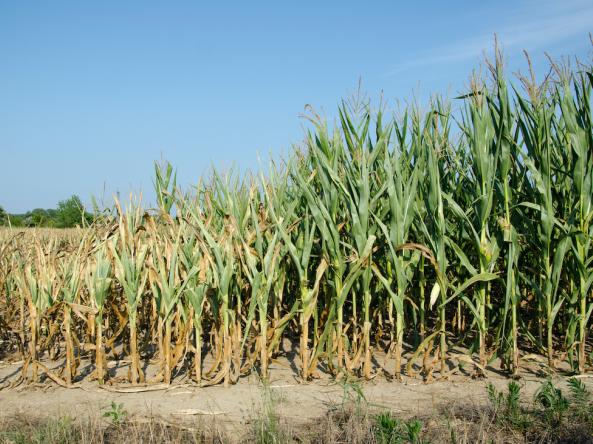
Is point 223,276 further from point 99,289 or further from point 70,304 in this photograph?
point 70,304

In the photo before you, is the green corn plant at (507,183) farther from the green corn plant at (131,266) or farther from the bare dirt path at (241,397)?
the green corn plant at (131,266)

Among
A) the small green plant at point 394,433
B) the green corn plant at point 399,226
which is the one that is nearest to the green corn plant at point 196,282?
the green corn plant at point 399,226

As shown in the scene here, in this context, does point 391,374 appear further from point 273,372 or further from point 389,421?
point 389,421

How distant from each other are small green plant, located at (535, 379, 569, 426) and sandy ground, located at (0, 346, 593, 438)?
324mm

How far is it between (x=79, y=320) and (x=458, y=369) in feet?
11.5

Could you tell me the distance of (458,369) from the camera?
15.3ft

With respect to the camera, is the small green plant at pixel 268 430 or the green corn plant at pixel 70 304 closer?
the small green plant at pixel 268 430

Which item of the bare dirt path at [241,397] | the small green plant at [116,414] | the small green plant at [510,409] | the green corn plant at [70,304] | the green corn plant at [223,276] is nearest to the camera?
the small green plant at [510,409]

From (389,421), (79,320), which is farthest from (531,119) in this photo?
(79,320)

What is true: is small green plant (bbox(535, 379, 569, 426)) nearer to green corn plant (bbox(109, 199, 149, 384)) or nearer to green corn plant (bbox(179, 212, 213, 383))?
green corn plant (bbox(179, 212, 213, 383))

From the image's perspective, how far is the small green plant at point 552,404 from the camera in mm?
3506

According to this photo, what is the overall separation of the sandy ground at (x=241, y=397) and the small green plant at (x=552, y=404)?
0.32 m

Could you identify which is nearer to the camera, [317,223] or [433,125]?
[317,223]

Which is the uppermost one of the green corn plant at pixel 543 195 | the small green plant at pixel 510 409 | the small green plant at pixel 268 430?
the green corn plant at pixel 543 195
